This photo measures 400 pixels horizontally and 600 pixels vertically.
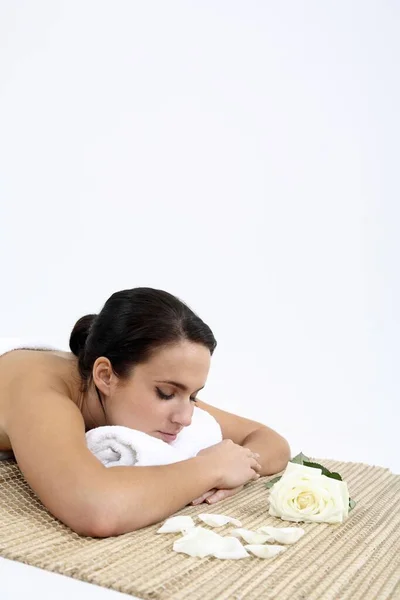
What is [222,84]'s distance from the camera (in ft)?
15.0

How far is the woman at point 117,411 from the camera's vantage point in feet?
5.76

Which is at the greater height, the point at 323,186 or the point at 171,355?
the point at 323,186

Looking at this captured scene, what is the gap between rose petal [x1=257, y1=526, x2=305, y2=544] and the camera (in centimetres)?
179

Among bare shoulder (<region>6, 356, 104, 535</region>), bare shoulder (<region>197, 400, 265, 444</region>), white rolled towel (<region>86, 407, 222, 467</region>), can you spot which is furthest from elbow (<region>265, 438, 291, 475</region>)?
bare shoulder (<region>6, 356, 104, 535</region>)

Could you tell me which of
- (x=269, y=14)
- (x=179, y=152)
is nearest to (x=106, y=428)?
(x=179, y=152)

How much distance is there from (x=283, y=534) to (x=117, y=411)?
1.81 ft

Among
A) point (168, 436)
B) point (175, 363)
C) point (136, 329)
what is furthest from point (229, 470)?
point (136, 329)

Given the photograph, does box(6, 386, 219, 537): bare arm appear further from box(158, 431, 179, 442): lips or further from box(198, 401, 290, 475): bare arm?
box(198, 401, 290, 475): bare arm

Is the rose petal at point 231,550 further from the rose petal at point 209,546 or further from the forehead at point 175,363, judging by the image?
the forehead at point 175,363

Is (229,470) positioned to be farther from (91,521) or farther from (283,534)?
(91,521)

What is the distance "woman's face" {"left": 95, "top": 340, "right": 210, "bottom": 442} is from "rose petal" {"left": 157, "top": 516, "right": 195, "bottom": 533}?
0.31 meters

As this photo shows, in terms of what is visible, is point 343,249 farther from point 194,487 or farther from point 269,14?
point 194,487

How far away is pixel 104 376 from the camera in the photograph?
2.13 meters

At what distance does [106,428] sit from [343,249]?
7.85 ft
